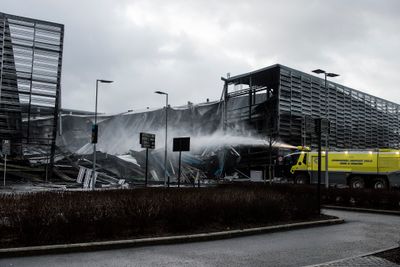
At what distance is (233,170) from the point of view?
167 feet

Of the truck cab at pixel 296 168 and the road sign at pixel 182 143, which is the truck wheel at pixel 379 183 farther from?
the road sign at pixel 182 143

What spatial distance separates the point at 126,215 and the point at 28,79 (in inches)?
1391

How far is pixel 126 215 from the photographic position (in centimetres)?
1025

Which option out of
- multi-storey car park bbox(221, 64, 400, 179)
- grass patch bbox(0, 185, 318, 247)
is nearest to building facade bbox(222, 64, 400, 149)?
multi-storey car park bbox(221, 64, 400, 179)

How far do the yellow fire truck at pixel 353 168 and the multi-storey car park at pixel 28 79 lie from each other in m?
22.0

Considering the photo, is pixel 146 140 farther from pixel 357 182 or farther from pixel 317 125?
pixel 317 125

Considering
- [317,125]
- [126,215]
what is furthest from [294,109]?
[126,215]

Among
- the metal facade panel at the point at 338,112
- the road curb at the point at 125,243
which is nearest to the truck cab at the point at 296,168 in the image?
the metal facade panel at the point at 338,112

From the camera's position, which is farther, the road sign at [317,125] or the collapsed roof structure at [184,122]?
the collapsed roof structure at [184,122]

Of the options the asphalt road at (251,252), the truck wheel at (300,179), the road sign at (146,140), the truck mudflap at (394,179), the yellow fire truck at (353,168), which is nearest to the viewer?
the asphalt road at (251,252)

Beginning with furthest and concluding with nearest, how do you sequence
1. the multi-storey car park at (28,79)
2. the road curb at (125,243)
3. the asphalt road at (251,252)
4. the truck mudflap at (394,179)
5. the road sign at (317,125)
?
the multi-storey car park at (28,79) → the truck mudflap at (394,179) → the road sign at (317,125) → the road curb at (125,243) → the asphalt road at (251,252)

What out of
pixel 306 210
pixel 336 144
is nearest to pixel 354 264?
pixel 306 210

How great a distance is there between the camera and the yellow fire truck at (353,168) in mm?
32188

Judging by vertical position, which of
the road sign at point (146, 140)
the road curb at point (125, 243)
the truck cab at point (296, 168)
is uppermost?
the road sign at point (146, 140)
